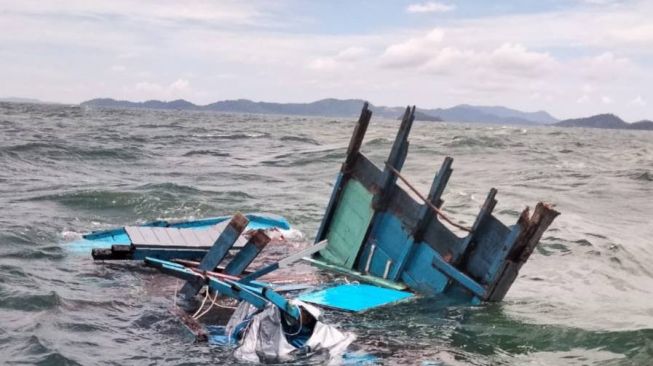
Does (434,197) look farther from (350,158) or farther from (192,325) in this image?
(192,325)

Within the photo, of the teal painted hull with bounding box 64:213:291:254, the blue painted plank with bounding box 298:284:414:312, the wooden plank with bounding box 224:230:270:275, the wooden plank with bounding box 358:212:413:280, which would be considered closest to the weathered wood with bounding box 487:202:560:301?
the blue painted plank with bounding box 298:284:414:312

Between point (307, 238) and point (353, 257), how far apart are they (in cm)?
392

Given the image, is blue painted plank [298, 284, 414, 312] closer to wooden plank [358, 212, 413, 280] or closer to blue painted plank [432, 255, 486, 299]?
blue painted plank [432, 255, 486, 299]

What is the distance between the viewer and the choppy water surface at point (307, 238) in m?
8.71

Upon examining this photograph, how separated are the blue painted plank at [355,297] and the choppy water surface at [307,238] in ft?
0.67

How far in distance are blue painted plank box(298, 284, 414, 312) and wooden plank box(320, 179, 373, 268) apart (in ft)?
5.10

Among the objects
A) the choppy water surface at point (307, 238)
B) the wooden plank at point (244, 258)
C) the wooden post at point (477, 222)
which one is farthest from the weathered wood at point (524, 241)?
the wooden plank at point (244, 258)


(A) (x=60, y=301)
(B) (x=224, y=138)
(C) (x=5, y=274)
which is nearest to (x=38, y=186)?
(C) (x=5, y=274)

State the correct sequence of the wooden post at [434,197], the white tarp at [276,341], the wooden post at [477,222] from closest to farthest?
the white tarp at [276,341] < the wooden post at [477,222] < the wooden post at [434,197]

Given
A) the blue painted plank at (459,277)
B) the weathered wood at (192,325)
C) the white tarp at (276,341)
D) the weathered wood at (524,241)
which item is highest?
the weathered wood at (524,241)

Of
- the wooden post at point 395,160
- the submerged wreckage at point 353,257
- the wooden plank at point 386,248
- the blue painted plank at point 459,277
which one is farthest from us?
the wooden post at point 395,160

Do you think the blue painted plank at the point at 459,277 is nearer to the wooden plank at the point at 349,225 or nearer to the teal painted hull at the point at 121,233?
the wooden plank at the point at 349,225

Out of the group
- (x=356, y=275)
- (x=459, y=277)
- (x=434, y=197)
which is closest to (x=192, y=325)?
(x=356, y=275)

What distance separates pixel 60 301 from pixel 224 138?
42.2m
